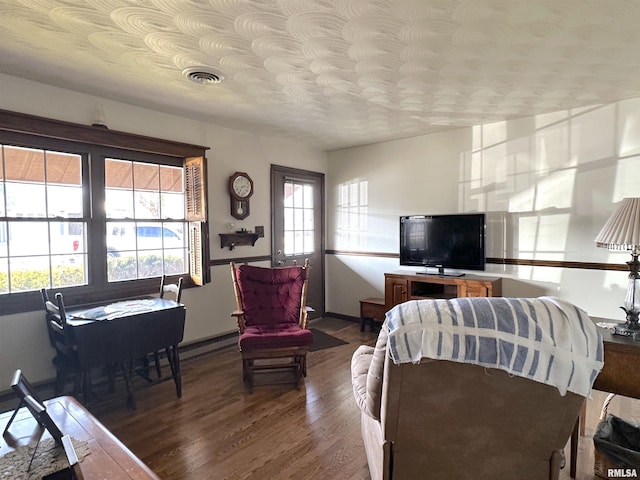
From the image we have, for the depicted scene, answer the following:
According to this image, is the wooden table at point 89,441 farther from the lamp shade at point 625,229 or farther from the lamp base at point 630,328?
the lamp shade at point 625,229

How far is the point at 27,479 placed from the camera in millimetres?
1080

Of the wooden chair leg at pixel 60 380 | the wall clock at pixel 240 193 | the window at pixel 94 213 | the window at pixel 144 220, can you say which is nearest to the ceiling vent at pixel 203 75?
the window at pixel 94 213

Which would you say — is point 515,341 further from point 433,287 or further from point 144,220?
point 144,220

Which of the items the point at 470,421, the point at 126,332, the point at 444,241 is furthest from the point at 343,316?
the point at 470,421

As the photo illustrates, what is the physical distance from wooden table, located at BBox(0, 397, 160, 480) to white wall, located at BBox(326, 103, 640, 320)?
11.9 feet

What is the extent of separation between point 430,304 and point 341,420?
1.54 m

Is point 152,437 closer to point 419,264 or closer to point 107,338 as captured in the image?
point 107,338

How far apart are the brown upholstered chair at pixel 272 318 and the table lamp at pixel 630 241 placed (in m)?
2.10

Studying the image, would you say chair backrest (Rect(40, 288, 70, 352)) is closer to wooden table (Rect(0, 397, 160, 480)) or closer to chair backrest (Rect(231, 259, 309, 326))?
wooden table (Rect(0, 397, 160, 480))

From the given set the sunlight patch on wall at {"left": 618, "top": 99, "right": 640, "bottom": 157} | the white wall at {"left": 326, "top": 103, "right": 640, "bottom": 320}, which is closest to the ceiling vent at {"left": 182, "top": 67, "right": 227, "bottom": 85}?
the white wall at {"left": 326, "top": 103, "right": 640, "bottom": 320}

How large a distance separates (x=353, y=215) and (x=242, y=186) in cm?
166

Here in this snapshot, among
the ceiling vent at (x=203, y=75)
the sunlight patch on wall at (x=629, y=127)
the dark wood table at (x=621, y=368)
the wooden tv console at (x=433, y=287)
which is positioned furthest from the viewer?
the wooden tv console at (x=433, y=287)

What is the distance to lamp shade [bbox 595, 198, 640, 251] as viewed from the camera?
1900 millimetres

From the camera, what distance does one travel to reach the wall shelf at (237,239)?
3889 mm
